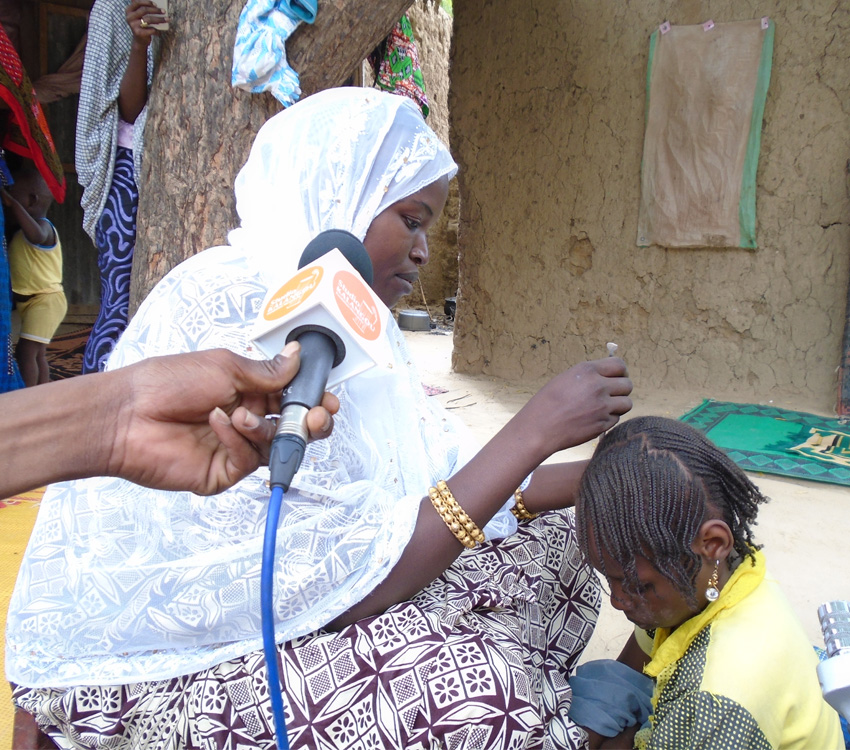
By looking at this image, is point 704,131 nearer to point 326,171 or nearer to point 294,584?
point 326,171

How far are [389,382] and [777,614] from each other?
3.09 feet

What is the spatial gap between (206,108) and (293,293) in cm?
218

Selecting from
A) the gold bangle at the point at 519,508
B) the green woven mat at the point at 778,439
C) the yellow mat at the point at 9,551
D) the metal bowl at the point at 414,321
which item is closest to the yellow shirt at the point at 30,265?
the yellow mat at the point at 9,551

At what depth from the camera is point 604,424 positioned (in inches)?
58.9

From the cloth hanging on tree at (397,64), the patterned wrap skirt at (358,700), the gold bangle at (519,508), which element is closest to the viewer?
the patterned wrap skirt at (358,700)

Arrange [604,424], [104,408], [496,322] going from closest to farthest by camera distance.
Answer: [104,408]
[604,424]
[496,322]

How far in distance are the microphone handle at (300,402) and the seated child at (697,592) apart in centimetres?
79

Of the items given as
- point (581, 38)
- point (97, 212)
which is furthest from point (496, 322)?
point (97, 212)

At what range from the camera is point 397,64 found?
4.87 m

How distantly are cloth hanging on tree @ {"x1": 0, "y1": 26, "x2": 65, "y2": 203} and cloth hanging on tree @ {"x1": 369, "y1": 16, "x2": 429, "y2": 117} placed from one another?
2118 mm

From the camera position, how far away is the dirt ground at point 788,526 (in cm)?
247

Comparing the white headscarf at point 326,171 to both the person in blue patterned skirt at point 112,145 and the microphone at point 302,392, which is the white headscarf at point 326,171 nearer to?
the microphone at point 302,392

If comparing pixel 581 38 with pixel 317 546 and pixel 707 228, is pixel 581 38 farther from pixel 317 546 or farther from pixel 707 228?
pixel 317 546

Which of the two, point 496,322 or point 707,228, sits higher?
point 707,228
